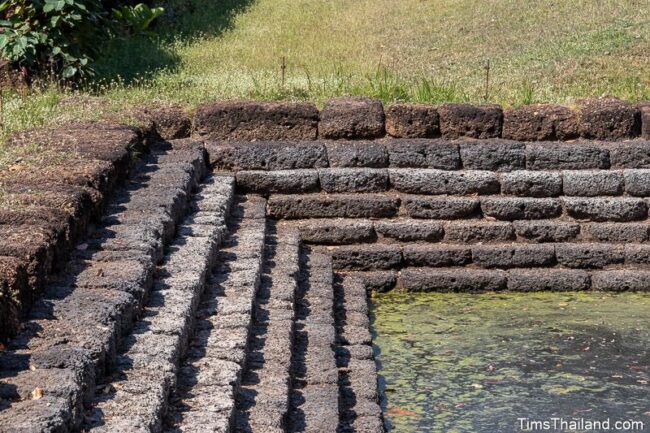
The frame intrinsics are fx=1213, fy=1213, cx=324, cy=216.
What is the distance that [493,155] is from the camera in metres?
10.2

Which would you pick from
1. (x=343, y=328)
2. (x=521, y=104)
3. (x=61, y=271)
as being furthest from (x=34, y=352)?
(x=521, y=104)

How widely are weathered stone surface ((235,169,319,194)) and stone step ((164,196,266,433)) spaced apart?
4.08ft

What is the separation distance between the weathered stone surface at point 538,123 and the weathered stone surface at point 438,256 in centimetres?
114

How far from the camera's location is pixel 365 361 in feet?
24.4

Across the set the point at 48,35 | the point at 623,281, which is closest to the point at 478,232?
the point at 623,281

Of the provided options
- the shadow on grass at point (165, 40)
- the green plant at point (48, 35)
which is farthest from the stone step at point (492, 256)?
the green plant at point (48, 35)

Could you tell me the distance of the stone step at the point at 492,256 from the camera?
390 inches

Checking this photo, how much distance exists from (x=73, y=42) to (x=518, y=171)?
4.64 m

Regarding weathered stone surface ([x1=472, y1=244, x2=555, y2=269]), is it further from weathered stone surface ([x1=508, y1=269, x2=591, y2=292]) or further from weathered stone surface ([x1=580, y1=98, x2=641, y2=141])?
weathered stone surface ([x1=580, y1=98, x2=641, y2=141])

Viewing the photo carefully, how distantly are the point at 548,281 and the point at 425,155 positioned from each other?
146cm

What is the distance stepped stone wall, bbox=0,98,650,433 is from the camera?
5.32 meters

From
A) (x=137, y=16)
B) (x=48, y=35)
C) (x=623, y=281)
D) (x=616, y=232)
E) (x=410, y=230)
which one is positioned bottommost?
(x=623, y=281)

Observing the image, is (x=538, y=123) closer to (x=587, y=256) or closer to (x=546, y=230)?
(x=546, y=230)

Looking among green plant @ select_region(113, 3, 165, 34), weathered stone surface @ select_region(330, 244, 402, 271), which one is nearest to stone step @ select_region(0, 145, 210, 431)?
weathered stone surface @ select_region(330, 244, 402, 271)
